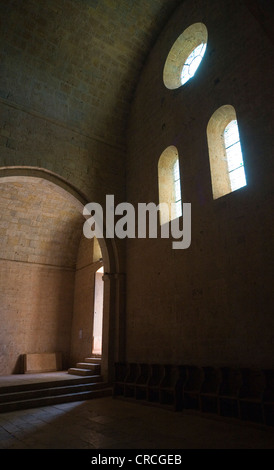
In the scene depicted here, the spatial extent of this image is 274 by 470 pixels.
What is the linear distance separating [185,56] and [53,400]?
9927mm

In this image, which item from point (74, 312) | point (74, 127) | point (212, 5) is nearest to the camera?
point (212, 5)

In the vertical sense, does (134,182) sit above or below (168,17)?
below

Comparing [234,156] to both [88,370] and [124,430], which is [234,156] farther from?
[88,370]

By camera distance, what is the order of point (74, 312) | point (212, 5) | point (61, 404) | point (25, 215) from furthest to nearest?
point (74, 312)
point (25, 215)
point (212, 5)
point (61, 404)

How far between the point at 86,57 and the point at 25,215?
19.8 ft

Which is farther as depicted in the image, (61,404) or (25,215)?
(25,215)

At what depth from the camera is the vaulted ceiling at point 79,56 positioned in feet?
28.5

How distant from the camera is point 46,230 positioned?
12906 mm

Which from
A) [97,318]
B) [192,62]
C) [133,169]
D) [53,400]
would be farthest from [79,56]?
[53,400]

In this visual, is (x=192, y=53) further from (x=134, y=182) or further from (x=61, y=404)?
(x=61, y=404)

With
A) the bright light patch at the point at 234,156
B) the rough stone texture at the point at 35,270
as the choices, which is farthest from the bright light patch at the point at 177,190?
the rough stone texture at the point at 35,270

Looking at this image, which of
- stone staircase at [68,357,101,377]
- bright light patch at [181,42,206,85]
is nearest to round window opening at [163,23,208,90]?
bright light patch at [181,42,206,85]

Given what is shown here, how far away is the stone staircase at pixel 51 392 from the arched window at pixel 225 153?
18.3 ft

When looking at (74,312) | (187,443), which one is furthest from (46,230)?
(187,443)
